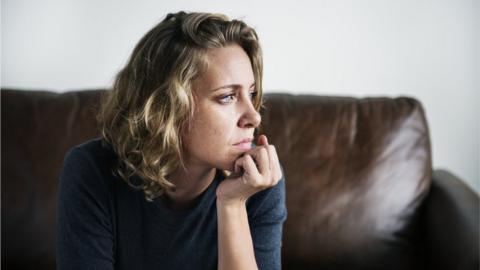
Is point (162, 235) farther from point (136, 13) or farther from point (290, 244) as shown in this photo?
point (136, 13)

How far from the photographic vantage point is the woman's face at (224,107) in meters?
0.85

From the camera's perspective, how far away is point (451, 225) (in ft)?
3.66

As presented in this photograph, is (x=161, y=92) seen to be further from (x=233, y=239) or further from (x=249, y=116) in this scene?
(x=233, y=239)

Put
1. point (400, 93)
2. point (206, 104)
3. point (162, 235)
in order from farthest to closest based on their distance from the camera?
point (400, 93), point (162, 235), point (206, 104)

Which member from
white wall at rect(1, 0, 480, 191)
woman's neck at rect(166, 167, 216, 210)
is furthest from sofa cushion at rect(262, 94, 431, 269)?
woman's neck at rect(166, 167, 216, 210)

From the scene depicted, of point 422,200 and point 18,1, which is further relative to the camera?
point 18,1

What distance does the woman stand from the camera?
86cm

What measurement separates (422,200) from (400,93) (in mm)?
421

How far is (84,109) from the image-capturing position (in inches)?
53.0

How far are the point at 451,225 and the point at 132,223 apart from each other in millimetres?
784

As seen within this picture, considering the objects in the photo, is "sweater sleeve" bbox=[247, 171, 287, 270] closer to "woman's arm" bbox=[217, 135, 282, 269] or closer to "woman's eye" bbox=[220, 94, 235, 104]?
"woman's arm" bbox=[217, 135, 282, 269]

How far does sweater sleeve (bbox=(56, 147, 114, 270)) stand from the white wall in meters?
0.60

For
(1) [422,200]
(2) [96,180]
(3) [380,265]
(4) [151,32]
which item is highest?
(4) [151,32]

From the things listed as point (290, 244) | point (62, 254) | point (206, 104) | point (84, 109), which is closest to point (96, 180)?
point (62, 254)
